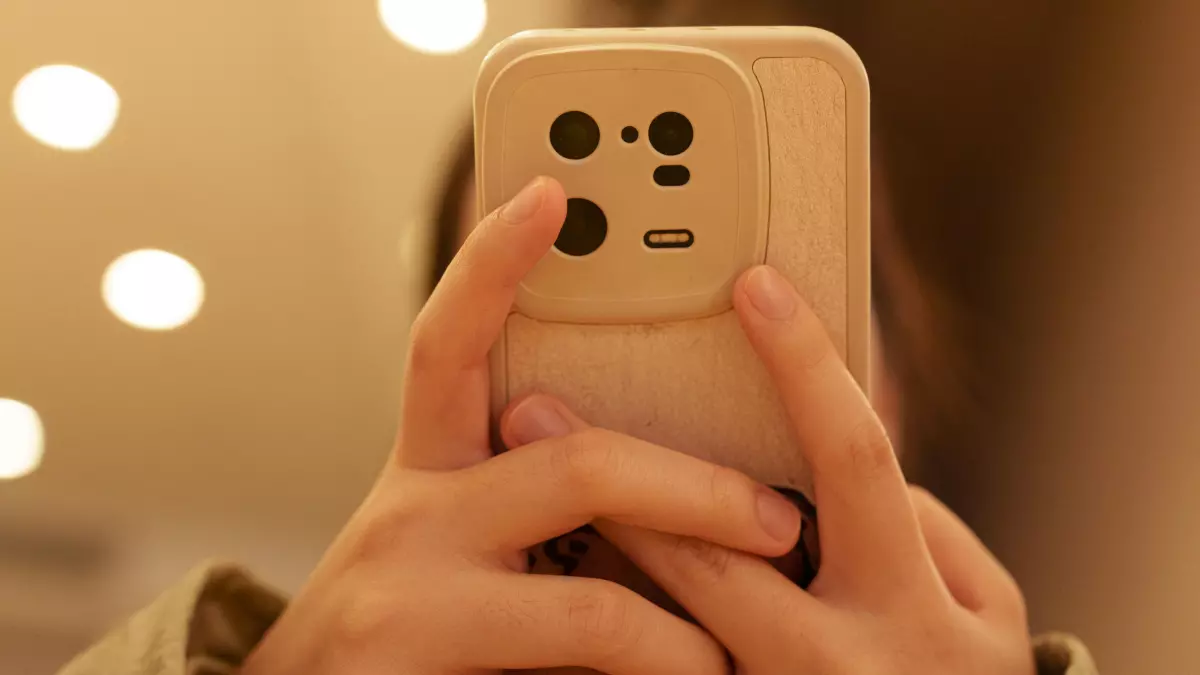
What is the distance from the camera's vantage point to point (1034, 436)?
0.79m

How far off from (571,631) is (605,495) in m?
0.06

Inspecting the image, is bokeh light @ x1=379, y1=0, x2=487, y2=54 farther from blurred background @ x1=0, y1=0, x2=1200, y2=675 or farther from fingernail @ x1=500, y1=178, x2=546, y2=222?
fingernail @ x1=500, y1=178, x2=546, y2=222

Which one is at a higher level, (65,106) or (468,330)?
(65,106)

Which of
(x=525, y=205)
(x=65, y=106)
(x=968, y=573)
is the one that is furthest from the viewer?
(x=65, y=106)

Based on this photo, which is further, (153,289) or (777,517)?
(153,289)

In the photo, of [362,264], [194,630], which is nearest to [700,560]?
[194,630]

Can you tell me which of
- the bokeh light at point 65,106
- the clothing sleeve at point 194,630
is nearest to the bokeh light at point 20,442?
the bokeh light at point 65,106

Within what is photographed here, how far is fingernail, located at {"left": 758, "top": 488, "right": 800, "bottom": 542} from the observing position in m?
0.31

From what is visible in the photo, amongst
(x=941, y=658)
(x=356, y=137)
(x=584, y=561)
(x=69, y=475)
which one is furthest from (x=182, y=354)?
(x=941, y=658)

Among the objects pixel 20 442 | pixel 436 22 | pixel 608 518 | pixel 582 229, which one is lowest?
pixel 20 442

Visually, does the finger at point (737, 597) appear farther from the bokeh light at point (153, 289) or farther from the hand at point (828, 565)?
the bokeh light at point (153, 289)

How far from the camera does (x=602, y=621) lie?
302 mm

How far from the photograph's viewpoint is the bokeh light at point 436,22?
68 cm

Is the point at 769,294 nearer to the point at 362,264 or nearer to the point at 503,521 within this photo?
the point at 503,521
